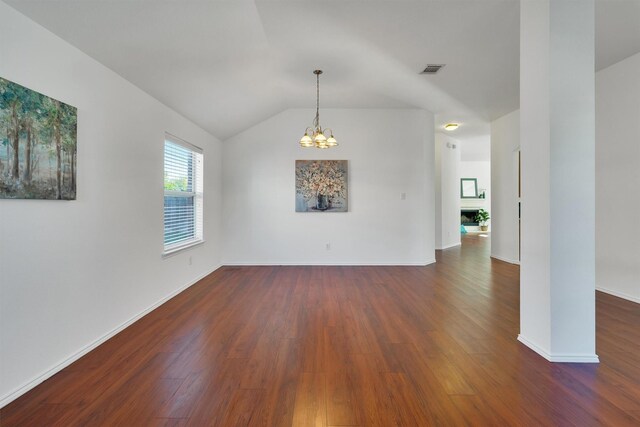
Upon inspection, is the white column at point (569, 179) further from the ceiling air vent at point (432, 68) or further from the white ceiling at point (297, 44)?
the ceiling air vent at point (432, 68)

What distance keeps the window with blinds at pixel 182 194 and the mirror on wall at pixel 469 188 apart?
1052 centimetres

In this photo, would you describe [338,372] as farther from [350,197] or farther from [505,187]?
[505,187]

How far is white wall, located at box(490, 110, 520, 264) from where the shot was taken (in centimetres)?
550

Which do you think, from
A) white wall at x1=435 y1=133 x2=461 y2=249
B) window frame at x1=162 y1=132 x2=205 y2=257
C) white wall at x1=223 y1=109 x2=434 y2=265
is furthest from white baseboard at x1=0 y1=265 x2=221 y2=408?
white wall at x1=435 y1=133 x2=461 y2=249

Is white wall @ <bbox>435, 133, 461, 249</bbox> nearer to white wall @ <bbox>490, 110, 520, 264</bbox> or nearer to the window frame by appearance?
white wall @ <bbox>490, 110, 520, 264</bbox>

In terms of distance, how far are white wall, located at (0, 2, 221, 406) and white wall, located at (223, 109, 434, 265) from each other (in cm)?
195

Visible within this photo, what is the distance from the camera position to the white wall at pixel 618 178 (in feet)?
11.1

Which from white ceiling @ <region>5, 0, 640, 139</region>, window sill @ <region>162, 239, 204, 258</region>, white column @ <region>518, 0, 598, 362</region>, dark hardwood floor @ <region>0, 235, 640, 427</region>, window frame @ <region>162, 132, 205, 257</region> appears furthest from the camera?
window frame @ <region>162, 132, 205, 257</region>

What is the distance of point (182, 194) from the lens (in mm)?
4066

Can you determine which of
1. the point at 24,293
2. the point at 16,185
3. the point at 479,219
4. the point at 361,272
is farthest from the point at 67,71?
the point at 479,219

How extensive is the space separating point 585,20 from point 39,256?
4140mm

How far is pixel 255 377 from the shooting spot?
192 centimetres

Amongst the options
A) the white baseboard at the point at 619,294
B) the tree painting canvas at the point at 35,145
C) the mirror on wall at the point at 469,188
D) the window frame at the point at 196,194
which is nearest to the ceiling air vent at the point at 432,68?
the window frame at the point at 196,194

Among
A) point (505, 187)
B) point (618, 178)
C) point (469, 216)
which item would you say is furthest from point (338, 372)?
point (469, 216)
